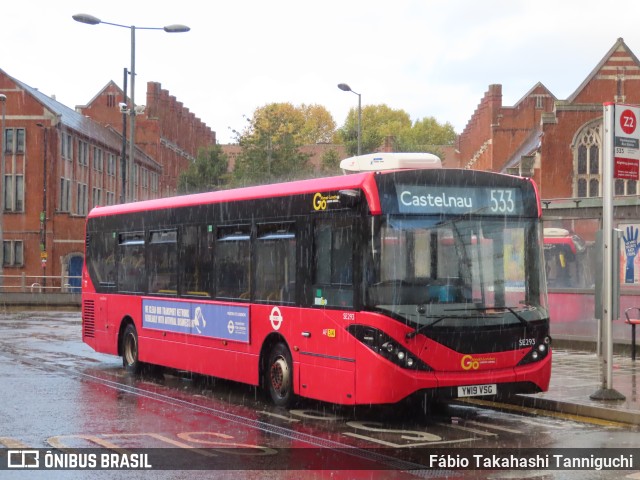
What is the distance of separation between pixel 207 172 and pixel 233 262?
5722 cm

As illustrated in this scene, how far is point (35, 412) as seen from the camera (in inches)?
505

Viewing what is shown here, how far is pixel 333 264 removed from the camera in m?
12.6

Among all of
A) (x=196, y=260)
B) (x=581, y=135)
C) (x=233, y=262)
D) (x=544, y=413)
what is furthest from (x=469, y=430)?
(x=581, y=135)

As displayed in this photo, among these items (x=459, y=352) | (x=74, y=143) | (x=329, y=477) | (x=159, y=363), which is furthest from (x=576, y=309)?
(x=74, y=143)

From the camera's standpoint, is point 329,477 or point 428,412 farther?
point 428,412

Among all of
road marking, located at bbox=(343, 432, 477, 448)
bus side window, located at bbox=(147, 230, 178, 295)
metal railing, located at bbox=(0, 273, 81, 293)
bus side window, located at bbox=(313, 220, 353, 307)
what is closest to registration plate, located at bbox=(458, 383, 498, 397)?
road marking, located at bbox=(343, 432, 477, 448)

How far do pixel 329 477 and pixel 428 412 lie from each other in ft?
15.6

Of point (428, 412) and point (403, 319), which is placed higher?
point (403, 319)

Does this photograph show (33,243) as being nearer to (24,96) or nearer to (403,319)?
(24,96)

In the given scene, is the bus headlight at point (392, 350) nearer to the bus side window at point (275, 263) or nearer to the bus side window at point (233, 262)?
the bus side window at point (275, 263)

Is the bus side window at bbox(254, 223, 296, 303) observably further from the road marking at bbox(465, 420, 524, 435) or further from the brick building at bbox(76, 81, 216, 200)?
the brick building at bbox(76, 81, 216, 200)

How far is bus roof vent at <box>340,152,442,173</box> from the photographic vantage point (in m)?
12.8

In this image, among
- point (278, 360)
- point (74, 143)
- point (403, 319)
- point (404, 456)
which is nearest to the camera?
point (404, 456)

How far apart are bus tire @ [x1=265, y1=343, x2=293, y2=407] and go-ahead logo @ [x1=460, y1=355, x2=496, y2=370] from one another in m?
2.51
